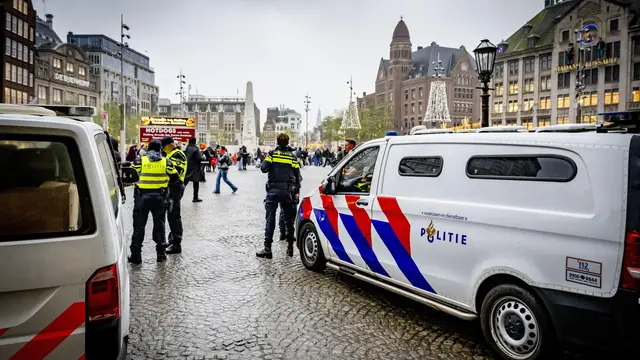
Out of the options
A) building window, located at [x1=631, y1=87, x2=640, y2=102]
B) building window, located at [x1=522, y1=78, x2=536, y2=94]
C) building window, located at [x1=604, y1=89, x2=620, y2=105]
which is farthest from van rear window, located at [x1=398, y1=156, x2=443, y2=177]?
building window, located at [x1=522, y1=78, x2=536, y2=94]

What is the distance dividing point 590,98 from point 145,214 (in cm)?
6561

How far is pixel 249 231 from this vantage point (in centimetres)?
1002

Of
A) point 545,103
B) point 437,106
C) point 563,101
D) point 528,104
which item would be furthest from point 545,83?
point 437,106

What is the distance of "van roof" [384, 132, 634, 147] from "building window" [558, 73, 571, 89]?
68.8 metres

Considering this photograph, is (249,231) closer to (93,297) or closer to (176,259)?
(176,259)

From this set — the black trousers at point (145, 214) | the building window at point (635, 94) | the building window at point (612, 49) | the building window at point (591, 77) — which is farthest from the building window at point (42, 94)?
the building window at point (635, 94)

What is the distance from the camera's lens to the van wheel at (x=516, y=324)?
355 centimetres

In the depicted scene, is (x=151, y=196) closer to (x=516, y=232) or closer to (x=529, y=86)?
(x=516, y=232)

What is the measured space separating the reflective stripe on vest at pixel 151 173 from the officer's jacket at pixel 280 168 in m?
1.55

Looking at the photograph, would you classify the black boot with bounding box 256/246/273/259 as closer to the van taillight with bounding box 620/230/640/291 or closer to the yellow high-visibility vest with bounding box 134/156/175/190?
the yellow high-visibility vest with bounding box 134/156/175/190

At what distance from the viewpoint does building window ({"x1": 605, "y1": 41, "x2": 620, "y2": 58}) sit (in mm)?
57562

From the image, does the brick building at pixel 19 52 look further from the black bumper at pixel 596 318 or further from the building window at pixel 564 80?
the building window at pixel 564 80

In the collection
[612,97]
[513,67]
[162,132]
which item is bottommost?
[162,132]

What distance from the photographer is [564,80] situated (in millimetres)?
64688
